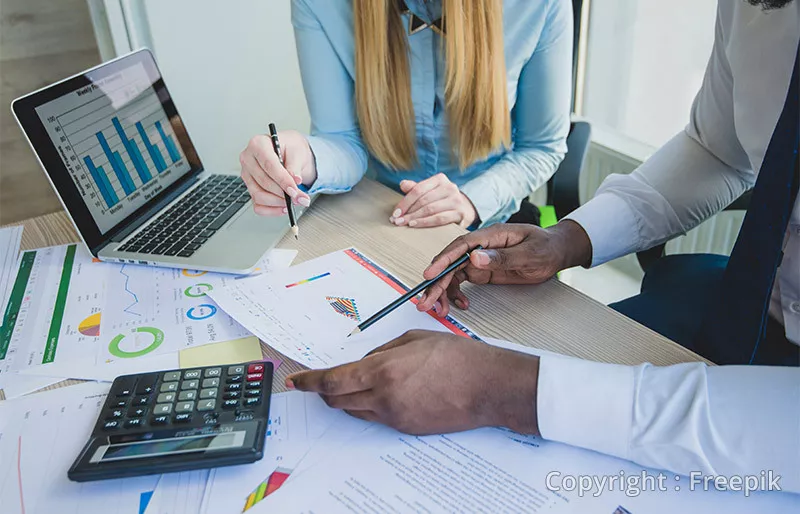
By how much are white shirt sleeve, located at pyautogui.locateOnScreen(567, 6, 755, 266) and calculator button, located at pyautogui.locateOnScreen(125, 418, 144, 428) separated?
61cm

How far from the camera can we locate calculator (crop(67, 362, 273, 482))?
0.53 meters

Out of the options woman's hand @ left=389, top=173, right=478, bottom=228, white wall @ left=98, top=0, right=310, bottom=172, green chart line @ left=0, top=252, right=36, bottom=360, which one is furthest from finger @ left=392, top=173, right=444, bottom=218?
white wall @ left=98, top=0, right=310, bottom=172

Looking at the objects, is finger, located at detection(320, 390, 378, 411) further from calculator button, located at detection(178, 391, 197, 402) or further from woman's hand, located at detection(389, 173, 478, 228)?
woman's hand, located at detection(389, 173, 478, 228)

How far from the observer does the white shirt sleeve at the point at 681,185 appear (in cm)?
89

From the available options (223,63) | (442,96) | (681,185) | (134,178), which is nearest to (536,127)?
(442,96)

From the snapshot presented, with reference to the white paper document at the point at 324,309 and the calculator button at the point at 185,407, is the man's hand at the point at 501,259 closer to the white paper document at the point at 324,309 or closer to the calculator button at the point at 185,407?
the white paper document at the point at 324,309

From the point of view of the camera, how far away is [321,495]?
511 mm

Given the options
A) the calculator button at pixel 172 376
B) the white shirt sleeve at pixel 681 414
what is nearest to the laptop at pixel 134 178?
the calculator button at pixel 172 376

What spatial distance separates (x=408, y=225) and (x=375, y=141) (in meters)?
0.26

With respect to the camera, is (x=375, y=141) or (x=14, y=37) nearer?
(x=375, y=141)

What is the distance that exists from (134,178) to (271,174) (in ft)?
0.77

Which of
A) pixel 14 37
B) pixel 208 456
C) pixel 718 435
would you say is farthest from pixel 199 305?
pixel 14 37

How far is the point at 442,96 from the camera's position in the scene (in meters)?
1.11

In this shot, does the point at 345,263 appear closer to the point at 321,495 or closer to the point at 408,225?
the point at 408,225
